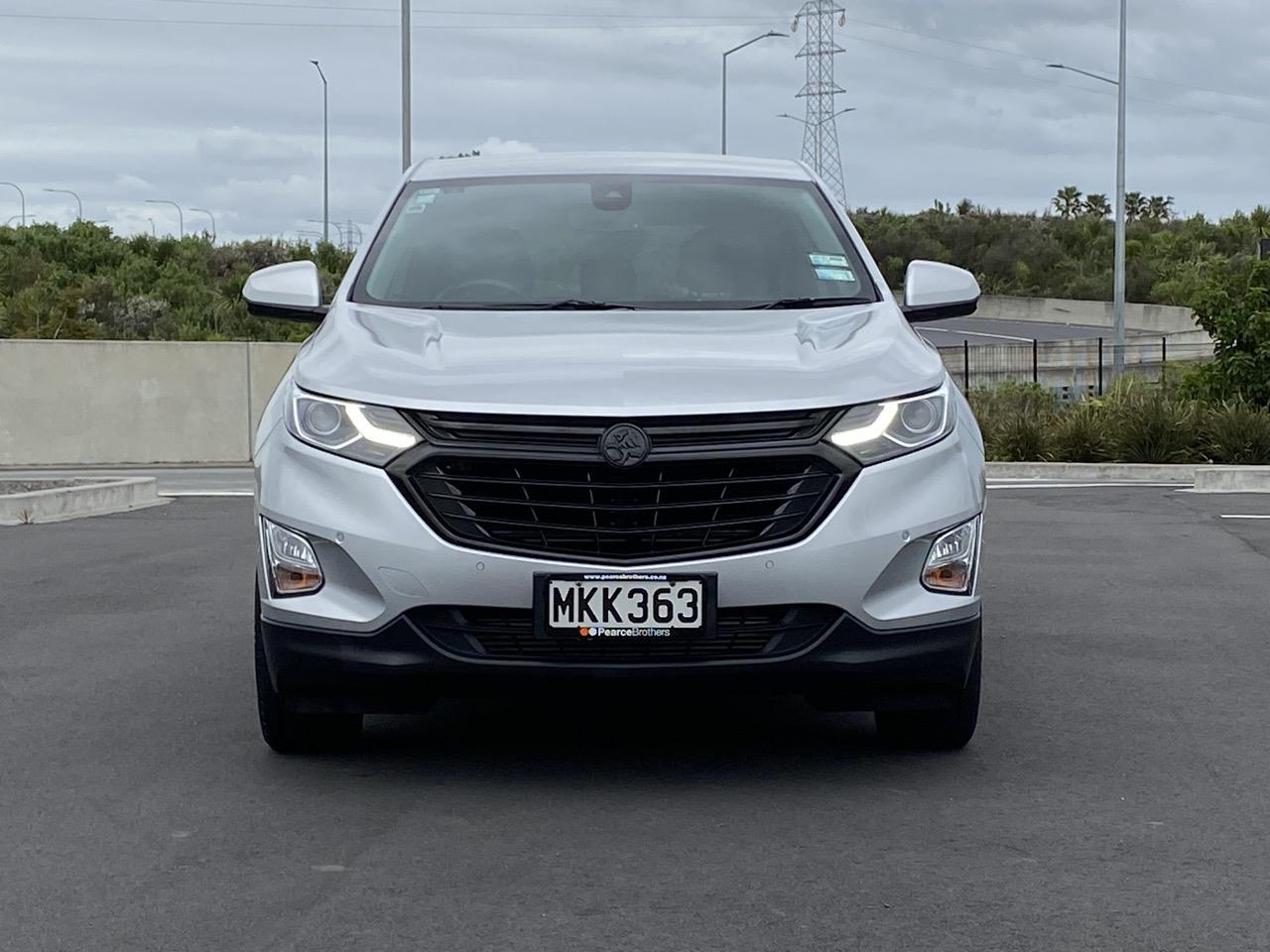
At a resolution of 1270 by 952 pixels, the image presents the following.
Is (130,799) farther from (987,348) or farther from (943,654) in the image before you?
(987,348)

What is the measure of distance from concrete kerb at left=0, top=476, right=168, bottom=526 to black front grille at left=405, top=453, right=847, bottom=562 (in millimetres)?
10514

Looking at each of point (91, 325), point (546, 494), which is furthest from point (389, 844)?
point (91, 325)

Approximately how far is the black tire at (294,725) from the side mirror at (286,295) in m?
1.35

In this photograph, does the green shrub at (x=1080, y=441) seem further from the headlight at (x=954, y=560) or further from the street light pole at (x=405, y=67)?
the headlight at (x=954, y=560)

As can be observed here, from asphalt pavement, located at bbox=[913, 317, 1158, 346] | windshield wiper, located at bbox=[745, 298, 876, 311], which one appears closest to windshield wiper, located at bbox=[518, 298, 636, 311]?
windshield wiper, located at bbox=[745, 298, 876, 311]

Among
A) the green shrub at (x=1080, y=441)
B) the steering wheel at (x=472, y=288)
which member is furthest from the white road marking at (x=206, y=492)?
the steering wheel at (x=472, y=288)

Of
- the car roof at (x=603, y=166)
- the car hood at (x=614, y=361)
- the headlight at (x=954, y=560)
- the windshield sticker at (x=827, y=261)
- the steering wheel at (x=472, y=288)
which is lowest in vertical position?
the headlight at (x=954, y=560)

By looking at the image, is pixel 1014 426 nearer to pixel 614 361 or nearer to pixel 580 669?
pixel 614 361

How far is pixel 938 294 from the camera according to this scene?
21.7 ft

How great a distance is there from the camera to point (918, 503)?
5.18 metres

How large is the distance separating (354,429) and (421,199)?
6.39 ft

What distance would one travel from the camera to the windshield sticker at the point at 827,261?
6.50 metres

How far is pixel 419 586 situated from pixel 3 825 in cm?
122

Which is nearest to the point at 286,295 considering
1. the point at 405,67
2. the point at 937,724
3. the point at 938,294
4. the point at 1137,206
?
the point at 938,294
